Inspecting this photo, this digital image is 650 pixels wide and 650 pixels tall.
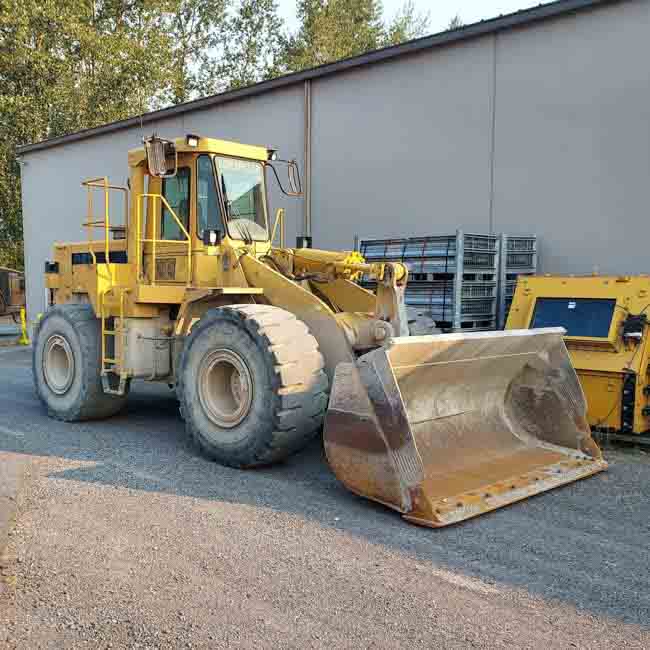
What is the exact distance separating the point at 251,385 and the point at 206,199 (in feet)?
7.54

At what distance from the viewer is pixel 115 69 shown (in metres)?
26.9

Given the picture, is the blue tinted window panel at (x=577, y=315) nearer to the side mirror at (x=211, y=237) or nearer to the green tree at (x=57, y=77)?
the side mirror at (x=211, y=237)

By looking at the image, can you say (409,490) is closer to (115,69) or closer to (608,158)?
(608,158)

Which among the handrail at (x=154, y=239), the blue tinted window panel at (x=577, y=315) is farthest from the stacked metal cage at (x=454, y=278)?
the handrail at (x=154, y=239)

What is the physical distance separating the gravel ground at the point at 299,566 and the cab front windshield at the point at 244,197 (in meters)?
2.53

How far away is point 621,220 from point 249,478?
5685 millimetres

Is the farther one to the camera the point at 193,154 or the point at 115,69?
the point at 115,69

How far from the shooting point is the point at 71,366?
809 cm

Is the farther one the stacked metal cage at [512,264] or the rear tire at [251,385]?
the stacked metal cage at [512,264]

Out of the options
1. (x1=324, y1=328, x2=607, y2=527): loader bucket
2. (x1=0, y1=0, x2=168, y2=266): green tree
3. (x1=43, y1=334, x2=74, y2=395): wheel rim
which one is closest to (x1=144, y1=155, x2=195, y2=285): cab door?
(x1=43, y1=334, x2=74, y2=395): wheel rim

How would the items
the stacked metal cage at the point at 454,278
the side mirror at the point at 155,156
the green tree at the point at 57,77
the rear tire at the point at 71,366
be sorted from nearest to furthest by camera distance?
1. the side mirror at the point at 155,156
2. the rear tire at the point at 71,366
3. the stacked metal cage at the point at 454,278
4. the green tree at the point at 57,77

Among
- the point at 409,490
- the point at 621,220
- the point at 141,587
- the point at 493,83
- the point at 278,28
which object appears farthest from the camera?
the point at 278,28

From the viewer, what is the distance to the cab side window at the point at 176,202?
289 inches

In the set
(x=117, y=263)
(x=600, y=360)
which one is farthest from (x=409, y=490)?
(x=117, y=263)
